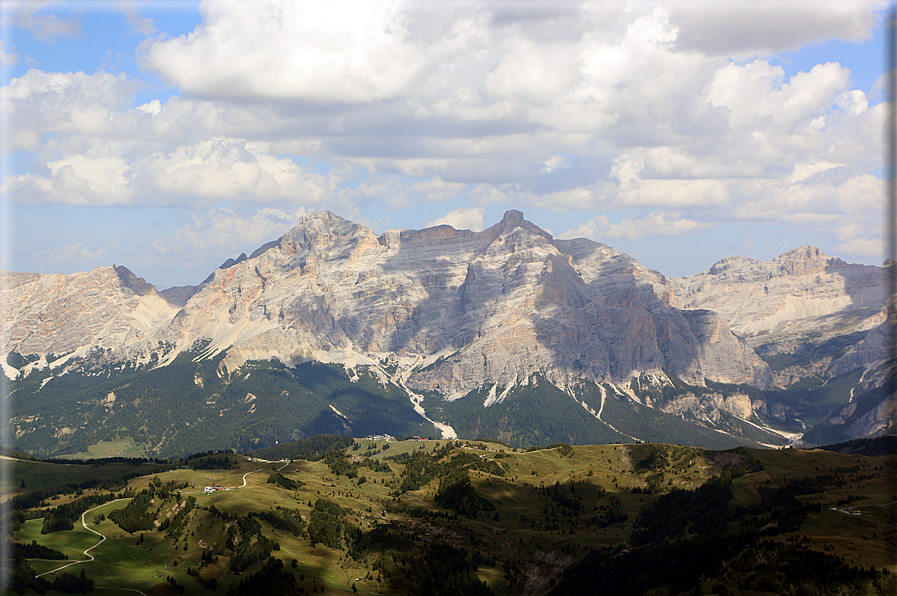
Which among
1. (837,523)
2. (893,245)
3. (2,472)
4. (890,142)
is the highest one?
(890,142)

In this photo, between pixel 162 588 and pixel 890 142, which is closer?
pixel 890 142

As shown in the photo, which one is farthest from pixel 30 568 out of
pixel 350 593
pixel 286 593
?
pixel 350 593

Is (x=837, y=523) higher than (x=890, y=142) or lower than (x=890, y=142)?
lower

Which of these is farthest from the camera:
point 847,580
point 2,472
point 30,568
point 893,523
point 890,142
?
point 893,523

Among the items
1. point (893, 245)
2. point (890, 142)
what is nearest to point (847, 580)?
point (893, 245)

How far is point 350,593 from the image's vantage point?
636 feet

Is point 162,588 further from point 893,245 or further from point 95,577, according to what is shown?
point 893,245

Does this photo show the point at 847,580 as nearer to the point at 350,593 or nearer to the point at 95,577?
the point at 350,593

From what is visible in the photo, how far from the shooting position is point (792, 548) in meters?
184

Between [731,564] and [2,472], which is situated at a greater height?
[2,472]

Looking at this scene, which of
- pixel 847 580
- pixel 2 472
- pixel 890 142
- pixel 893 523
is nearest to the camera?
pixel 890 142

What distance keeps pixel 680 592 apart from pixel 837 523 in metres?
48.6

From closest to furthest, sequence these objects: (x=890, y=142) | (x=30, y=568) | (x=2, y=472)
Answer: (x=890, y=142)
(x=2, y=472)
(x=30, y=568)

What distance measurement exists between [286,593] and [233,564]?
2598 cm
